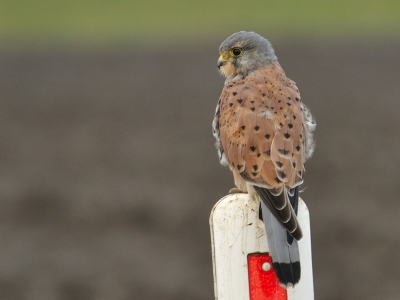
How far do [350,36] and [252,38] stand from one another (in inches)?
451

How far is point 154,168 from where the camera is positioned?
8.13 m

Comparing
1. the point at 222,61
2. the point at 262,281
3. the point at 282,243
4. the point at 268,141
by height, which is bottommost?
the point at 262,281

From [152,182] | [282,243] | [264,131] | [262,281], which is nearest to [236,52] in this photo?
[264,131]

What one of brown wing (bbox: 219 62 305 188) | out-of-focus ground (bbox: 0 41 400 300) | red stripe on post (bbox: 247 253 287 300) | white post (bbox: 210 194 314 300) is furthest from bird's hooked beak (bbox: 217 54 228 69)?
out-of-focus ground (bbox: 0 41 400 300)

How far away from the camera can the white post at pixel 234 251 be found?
8.48 ft

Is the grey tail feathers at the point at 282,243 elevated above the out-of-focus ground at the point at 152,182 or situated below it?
below

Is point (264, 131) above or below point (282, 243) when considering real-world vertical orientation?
above

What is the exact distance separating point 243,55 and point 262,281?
1.90m

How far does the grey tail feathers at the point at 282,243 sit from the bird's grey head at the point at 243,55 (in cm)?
133

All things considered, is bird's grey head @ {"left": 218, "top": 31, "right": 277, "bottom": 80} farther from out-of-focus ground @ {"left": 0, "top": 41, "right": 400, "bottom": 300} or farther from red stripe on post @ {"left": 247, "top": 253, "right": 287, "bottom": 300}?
out-of-focus ground @ {"left": 0, "top": 41, "right": 400, "bottom": 300}

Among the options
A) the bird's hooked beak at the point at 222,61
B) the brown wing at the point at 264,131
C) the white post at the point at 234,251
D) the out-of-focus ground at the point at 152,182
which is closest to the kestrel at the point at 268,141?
the brown wing at the point at 264,131

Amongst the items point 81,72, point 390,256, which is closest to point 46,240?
point 390,256

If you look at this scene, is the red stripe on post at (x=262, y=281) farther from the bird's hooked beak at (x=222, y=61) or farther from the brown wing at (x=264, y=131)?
the bird's hooked beak at (x=222, y=61)

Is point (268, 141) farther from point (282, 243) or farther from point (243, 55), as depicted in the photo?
point (243, 55)
